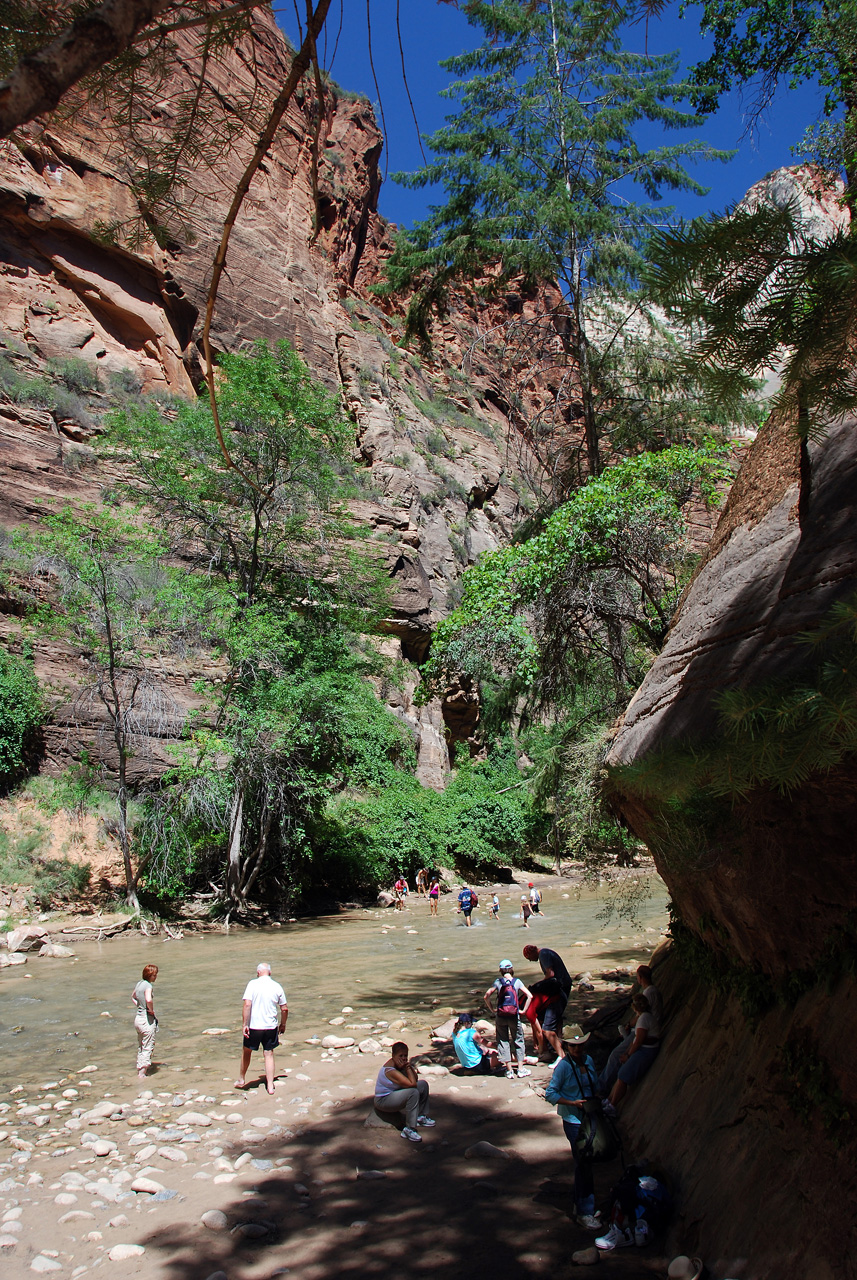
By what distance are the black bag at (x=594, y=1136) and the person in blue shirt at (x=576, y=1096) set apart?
0.06ft

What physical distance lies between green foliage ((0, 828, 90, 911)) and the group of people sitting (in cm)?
1239

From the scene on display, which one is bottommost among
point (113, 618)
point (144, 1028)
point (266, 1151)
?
point (266, 1151)

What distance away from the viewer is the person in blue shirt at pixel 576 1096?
15.7ft

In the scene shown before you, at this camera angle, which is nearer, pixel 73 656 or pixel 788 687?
pixel 788 687

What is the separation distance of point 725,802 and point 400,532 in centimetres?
3004

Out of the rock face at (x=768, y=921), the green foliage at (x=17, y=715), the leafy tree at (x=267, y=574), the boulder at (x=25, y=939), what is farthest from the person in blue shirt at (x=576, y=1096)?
the green foliage at (x=17, y=715)

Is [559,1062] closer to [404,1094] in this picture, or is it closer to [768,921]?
[768,921]

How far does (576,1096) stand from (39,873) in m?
16.1

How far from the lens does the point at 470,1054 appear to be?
789 centimetres

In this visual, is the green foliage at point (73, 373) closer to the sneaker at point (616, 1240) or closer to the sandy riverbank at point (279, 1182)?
the sandy riverbank at point (279, 1182)

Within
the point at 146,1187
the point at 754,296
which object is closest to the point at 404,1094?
the point at 146,1187

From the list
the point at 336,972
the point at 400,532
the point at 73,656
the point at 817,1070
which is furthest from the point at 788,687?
the point at 400,532

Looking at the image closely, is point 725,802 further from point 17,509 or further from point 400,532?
point 400,532

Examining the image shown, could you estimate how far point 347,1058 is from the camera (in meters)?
8.55
